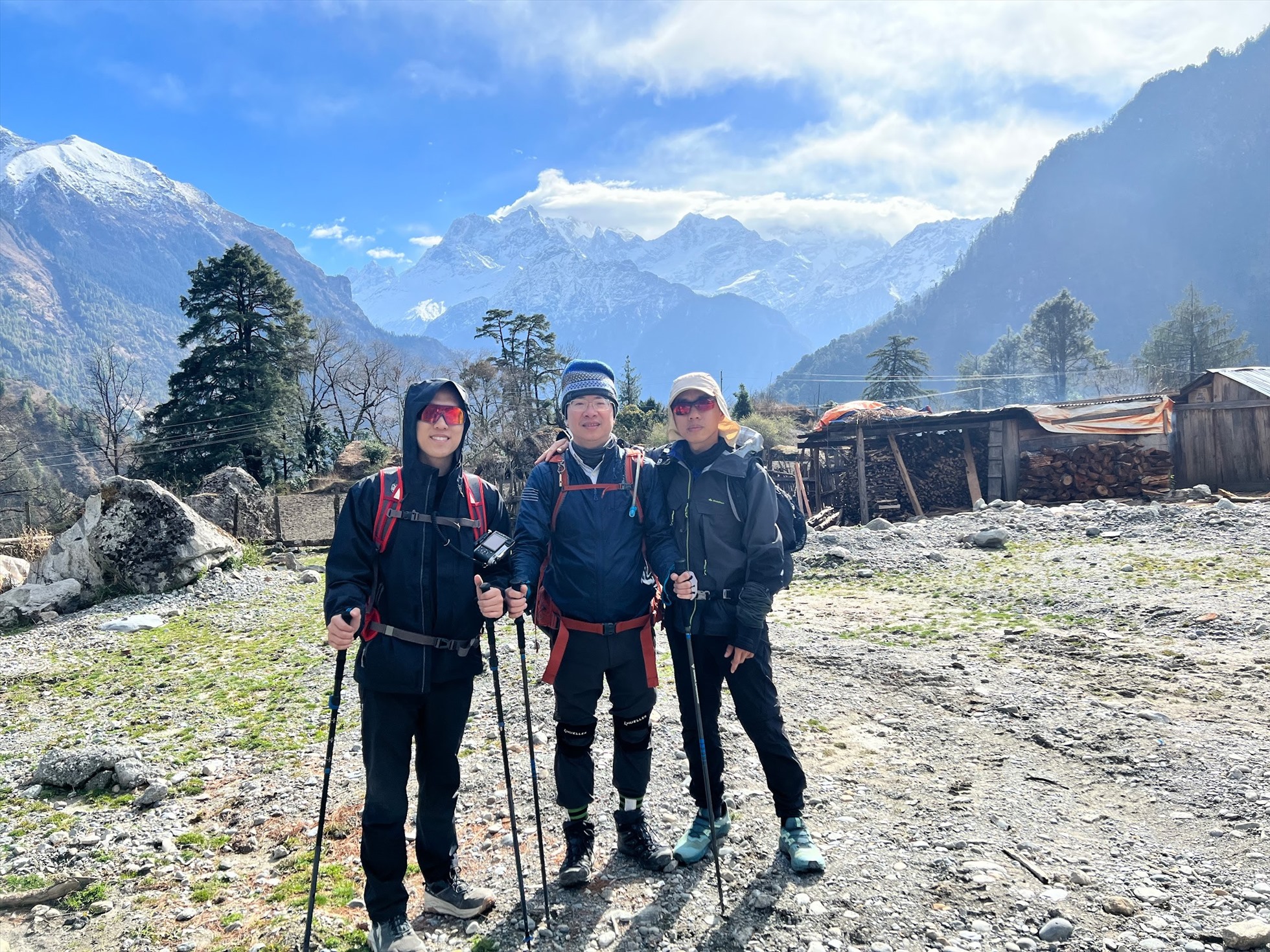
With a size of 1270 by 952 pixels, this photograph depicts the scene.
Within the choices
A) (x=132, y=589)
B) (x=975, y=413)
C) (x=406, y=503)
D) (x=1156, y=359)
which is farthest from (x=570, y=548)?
(x=1156, y=359)

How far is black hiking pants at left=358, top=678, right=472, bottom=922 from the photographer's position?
2.89 m

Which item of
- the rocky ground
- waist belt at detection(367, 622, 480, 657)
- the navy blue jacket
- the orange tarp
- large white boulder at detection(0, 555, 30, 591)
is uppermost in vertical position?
the orange tarp

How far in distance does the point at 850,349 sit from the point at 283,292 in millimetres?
182208

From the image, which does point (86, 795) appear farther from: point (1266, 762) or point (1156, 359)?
point (1156, 359)

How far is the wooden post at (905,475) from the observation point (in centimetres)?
1986

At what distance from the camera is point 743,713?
3.50 metres

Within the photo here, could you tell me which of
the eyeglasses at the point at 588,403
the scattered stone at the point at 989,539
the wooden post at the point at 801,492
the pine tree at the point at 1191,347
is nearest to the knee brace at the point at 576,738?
the eyeglasses at the point at 588,403

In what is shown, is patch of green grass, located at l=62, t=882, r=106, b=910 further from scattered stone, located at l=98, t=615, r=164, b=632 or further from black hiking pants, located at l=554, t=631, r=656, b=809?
scattered stone, located at l=98, t=615, r=164, b=632

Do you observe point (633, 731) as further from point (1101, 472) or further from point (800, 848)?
point (1101, 472)

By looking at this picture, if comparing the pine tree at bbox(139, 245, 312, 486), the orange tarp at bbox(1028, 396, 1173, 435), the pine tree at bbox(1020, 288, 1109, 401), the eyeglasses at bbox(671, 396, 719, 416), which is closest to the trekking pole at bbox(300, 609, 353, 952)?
the eyeglasses at bbox(671, 396, 719, 416)

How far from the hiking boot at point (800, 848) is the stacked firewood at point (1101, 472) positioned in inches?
698

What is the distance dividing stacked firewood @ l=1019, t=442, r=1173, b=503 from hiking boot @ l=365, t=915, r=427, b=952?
19.2 meters

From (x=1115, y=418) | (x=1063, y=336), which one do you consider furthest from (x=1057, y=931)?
(x=1063, y=336)

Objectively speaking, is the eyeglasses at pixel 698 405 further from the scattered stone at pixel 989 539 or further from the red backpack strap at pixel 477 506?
the scattered stone at pixel 989 539
